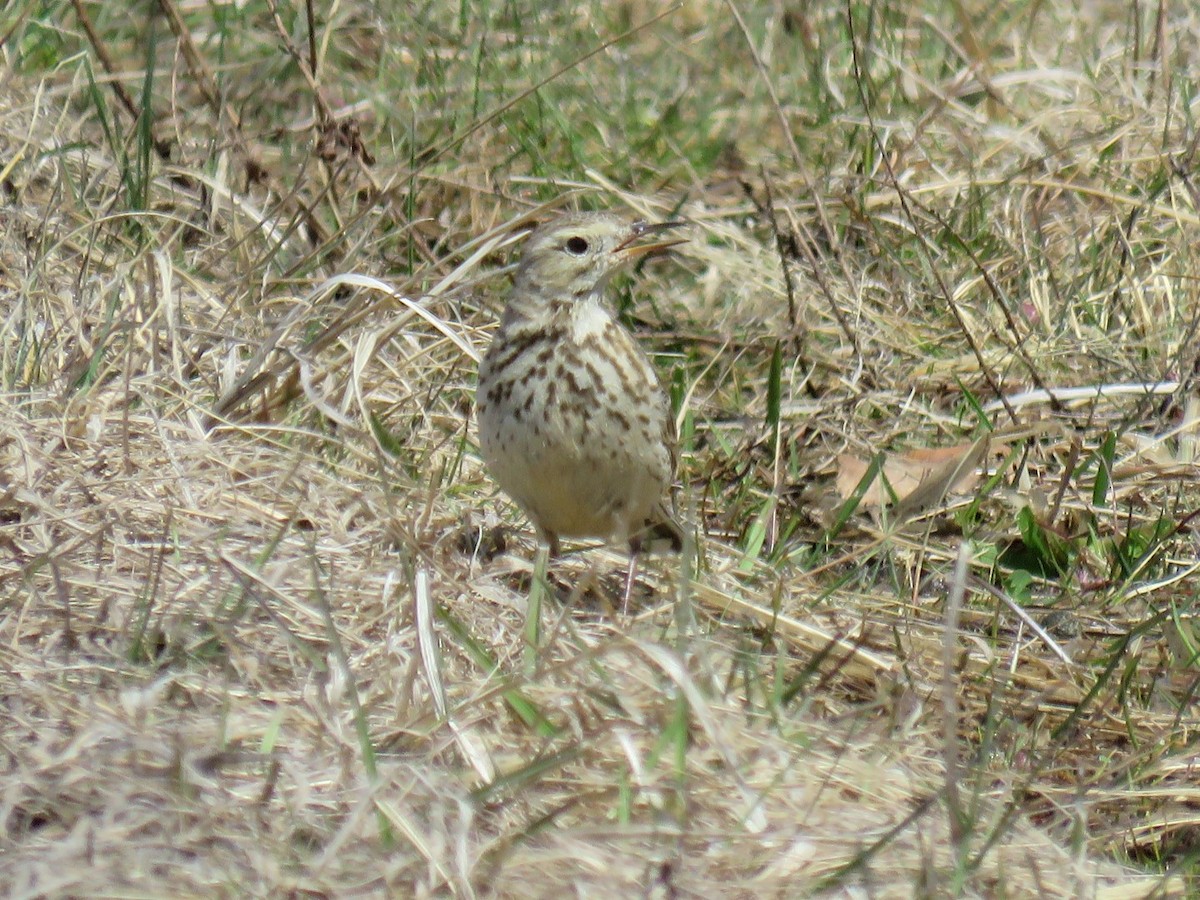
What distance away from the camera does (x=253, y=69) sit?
6.89 meters

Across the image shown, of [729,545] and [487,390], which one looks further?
[729,545]

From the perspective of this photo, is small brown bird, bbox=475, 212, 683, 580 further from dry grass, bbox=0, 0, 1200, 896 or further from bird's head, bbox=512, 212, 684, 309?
dry grass, bbox=0, 0, 1200, 896

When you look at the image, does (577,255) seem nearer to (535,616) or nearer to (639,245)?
(639,245)

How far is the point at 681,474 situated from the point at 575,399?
2.90 feet

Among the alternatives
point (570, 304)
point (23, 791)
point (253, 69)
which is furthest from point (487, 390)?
point (253, 69)

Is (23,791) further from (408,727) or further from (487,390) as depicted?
(487,390)

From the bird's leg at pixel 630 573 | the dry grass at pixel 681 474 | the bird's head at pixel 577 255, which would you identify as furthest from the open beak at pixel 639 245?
the bird's leg at pixel 630 573

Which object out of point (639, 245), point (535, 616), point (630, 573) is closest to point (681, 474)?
point (630, 573)

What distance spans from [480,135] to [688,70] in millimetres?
1196

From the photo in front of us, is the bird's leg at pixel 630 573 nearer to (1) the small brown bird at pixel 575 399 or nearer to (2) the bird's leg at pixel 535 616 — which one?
(1) the small brown bird at pixel 575 399

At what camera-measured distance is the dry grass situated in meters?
3.12

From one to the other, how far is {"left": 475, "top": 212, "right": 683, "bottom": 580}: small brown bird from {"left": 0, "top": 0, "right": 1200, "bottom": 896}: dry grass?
0.19 metres

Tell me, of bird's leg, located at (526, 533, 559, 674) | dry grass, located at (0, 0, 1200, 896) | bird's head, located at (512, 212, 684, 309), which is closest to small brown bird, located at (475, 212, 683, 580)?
bird's head, located at (512, 212, 684, 309)

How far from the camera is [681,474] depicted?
213 inches
